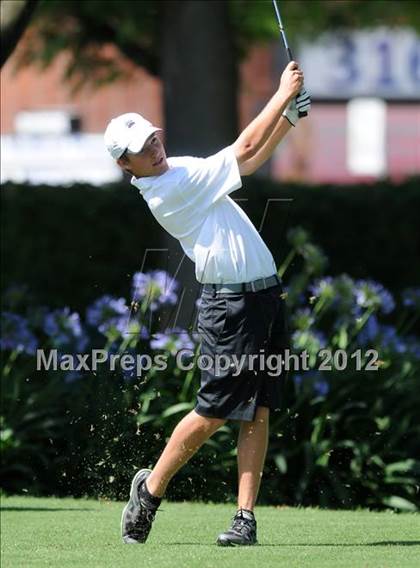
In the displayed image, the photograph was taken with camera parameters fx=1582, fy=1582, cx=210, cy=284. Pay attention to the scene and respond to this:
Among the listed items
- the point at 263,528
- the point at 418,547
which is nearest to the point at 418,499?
the point at 263,528

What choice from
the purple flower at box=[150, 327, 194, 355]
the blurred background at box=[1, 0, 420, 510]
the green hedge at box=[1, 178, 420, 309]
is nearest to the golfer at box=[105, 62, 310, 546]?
the blurred background at box=[1, 0, 420, 510]

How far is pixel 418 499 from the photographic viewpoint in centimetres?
833

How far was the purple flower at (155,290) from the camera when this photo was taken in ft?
28.4

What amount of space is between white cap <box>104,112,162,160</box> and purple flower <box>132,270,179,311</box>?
2.60 m

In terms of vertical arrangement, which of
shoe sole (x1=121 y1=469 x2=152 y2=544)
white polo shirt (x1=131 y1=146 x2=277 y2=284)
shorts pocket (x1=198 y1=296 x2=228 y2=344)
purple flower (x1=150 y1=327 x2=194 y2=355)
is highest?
white polo shirt (x1=131 y1=146 x2=277 y2=284)

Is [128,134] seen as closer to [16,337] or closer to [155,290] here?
[155,290]

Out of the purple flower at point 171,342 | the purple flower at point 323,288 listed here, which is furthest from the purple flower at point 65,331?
the purple flower at point 323,288

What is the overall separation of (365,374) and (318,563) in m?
3.27

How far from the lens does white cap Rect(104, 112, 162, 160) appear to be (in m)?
6.00

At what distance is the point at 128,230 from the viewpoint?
13047 mm

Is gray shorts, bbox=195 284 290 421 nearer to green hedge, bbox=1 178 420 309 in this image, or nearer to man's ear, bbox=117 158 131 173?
man's ear, bbox=117 158 131 173

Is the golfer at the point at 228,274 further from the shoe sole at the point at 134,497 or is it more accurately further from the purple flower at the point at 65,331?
the purple flower at the point at 65,331

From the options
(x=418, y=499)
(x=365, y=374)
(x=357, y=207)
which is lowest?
(x=418, y=499)

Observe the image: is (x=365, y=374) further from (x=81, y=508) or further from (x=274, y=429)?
(x=81, y=508)
